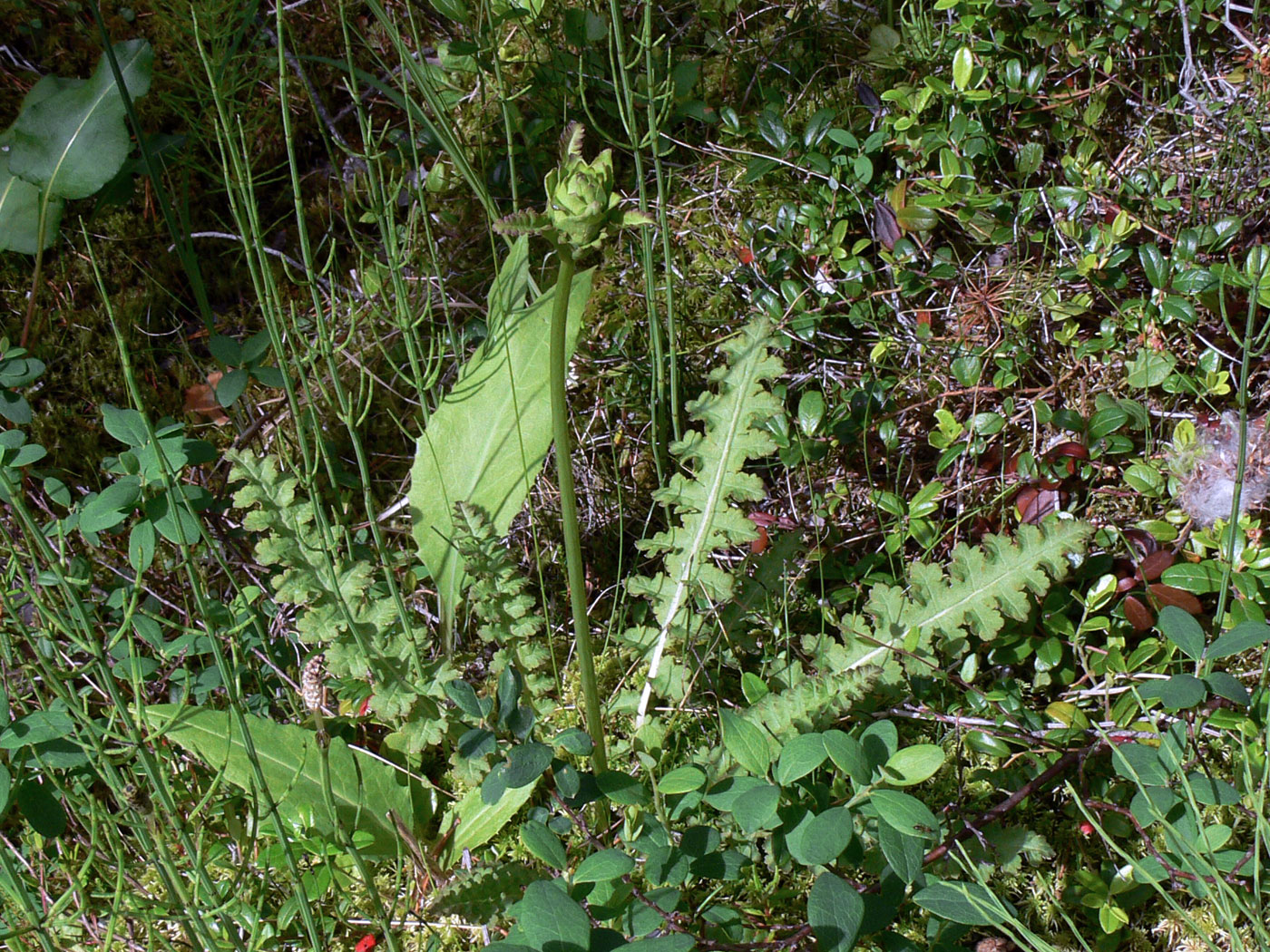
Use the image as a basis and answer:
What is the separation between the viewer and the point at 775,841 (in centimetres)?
107

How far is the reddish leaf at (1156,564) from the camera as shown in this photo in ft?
4.80

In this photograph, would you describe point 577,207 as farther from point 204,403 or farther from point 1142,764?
point 204,403

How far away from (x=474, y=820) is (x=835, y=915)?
28.1 inches

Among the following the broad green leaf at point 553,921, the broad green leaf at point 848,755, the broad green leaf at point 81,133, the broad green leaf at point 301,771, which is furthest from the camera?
the broad green leaf at point 81,133

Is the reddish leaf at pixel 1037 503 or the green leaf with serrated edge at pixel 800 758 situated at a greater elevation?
the green leaf with serrated edge at pixel 800 758

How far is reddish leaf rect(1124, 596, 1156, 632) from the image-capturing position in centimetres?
143

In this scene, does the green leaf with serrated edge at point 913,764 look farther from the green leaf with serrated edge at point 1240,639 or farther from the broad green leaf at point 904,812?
the green leaf with serrated edge at point 1240,639

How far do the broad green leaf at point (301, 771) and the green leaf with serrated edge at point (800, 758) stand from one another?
67 centimetres

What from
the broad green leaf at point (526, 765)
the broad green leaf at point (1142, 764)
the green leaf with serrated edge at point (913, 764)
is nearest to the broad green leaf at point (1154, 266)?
the broad green leaf at point (1142, 764)

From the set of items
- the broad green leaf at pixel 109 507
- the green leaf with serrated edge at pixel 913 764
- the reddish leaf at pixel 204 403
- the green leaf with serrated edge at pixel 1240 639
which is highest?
the broad green leaf at pixel 109 507

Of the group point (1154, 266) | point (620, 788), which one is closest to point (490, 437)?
point (620, 788)

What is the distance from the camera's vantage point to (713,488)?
1.51m

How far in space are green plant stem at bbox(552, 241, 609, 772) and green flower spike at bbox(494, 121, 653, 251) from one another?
3cm

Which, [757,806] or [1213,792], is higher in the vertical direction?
[757,806]
